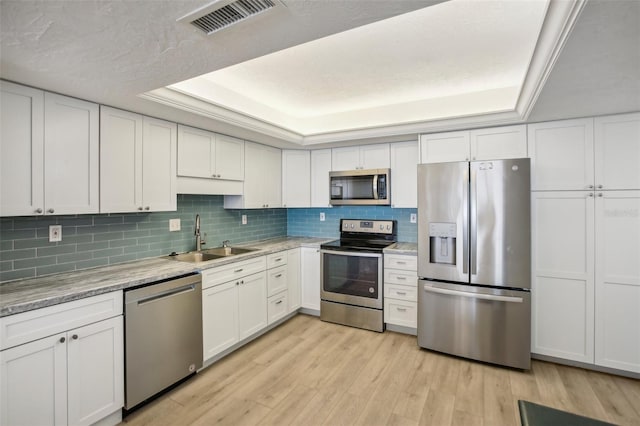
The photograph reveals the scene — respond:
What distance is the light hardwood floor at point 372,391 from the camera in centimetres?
210

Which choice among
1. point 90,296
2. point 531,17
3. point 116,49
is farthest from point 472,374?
point 116,49

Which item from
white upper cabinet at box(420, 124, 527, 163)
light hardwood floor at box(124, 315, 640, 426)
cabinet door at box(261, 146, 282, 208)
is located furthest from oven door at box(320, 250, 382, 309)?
white upper cabinet at box(420, 124, 527, 163)

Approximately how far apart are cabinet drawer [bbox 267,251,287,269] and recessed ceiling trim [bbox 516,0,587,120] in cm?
274

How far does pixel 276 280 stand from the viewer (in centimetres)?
353

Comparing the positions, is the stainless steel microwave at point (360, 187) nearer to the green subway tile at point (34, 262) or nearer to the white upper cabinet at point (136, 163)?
the white upper cabinet at point (136, 163)

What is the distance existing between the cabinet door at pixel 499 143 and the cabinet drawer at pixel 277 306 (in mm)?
2552

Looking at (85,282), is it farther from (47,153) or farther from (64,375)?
(47,153)

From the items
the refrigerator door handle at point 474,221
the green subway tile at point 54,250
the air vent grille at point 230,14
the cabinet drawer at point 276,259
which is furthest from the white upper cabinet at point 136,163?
the refrigerator door handle at point 474,221

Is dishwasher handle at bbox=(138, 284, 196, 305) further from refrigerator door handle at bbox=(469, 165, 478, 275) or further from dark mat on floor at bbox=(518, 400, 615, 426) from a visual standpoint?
refrigerator door handle at bbox=(469, 165, 478, 275)

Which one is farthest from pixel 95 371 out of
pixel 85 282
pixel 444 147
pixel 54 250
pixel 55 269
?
pixel 444 147

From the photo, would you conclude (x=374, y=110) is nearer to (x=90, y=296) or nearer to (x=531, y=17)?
(x=531, y=17)

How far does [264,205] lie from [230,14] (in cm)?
273

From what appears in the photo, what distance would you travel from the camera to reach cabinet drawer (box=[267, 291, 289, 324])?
3.41m

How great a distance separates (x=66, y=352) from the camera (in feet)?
5.84
